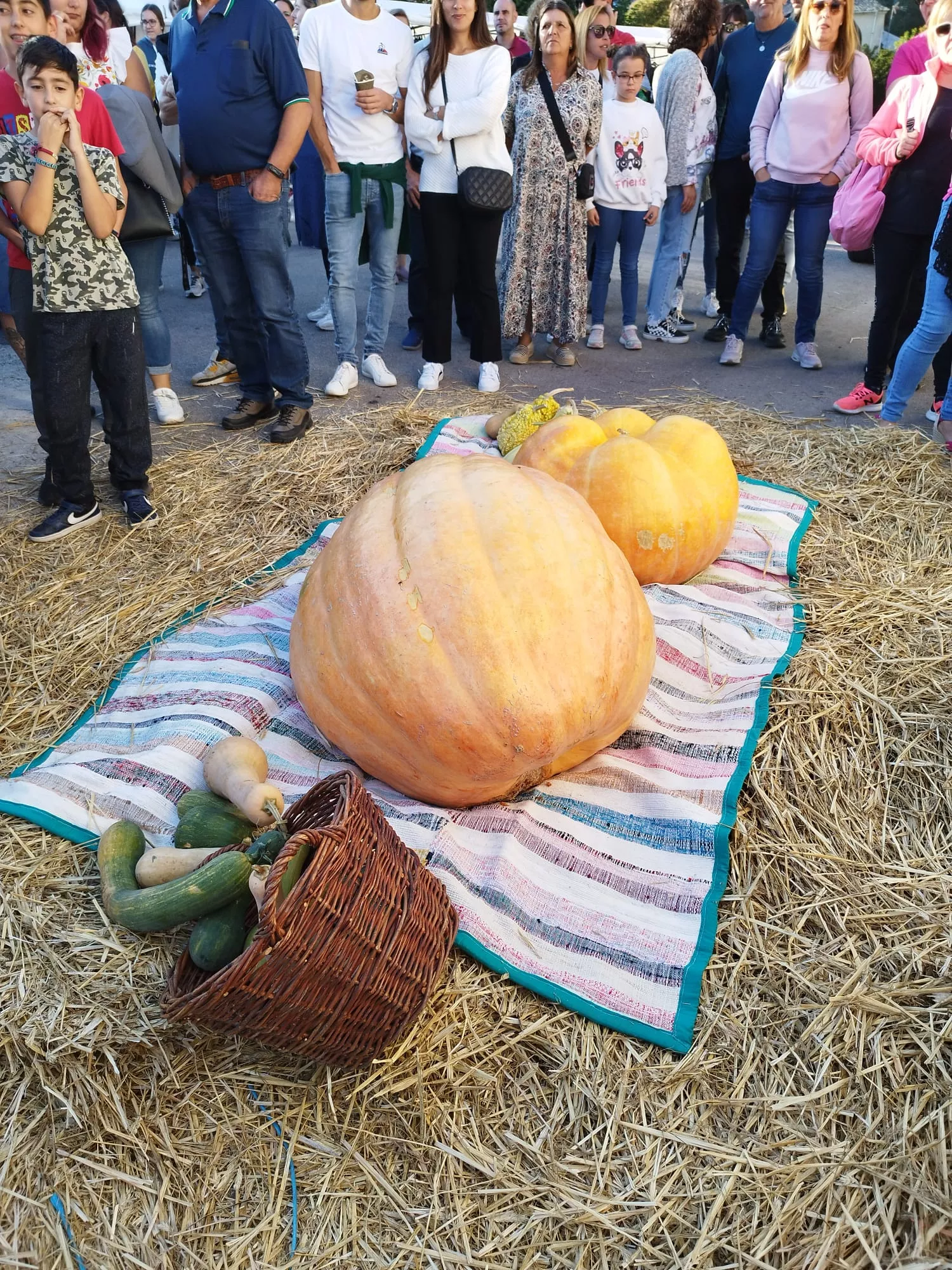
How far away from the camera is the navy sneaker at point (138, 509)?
12.9 ft

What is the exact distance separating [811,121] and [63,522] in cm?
495

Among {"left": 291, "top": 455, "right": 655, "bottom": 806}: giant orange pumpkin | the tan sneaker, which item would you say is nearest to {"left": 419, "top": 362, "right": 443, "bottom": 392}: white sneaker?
the tan sneaker

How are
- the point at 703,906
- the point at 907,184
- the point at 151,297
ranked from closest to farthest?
the point at 703,906 < the point at 907,184 < the point at 151,297

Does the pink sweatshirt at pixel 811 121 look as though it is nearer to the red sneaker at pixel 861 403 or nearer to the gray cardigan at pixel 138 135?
the red sneaker at pixel 861 403

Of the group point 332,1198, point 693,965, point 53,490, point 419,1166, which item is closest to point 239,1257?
point 332,1198

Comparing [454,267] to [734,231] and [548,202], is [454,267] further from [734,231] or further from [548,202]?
[734,231]

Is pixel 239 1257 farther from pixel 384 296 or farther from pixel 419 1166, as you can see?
pixel 384 296

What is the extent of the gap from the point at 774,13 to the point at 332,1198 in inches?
294

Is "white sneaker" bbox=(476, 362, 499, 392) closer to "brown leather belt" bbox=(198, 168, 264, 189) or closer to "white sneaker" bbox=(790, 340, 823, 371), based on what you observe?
"brown leather belt" bbox=(198, 168, 264, 189)

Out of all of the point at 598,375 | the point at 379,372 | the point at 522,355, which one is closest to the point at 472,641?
the point at 379,372

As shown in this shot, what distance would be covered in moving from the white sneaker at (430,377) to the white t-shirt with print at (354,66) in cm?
121

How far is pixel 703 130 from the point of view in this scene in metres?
6.51

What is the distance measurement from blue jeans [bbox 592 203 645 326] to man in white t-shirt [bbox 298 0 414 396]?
1.77m

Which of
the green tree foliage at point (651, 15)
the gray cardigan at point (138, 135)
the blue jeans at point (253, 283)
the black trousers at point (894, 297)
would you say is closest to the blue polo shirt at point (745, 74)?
the black trousers at point (894, 297)
